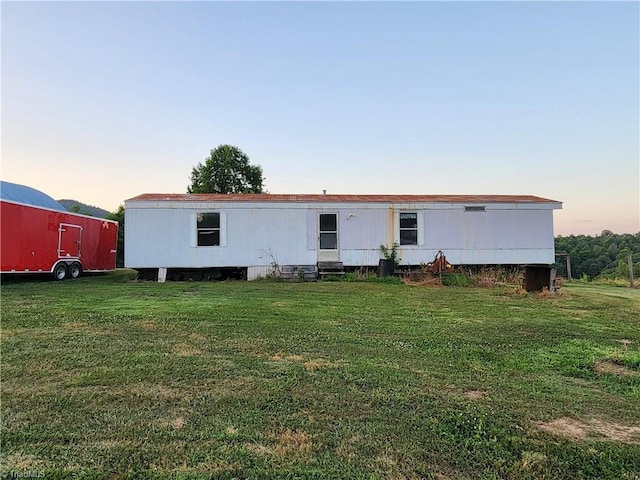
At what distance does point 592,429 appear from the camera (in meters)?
2.44

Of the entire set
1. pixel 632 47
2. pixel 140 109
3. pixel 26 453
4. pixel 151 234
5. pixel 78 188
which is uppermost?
pixel 632 47

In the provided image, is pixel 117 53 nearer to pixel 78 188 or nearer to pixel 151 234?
pixel 151 234

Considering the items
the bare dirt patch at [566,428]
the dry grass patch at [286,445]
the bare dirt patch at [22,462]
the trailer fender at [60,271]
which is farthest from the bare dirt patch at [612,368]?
the trailer fender at [60,271]

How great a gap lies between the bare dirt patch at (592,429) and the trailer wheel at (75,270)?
538 inches

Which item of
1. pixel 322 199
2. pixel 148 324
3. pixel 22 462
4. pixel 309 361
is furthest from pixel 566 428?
pixel 322 199

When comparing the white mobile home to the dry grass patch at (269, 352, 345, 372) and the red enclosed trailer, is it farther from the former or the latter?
the dry grass patch at (269, 352, 345, 372)

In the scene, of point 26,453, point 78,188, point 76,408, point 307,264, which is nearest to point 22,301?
point 76,408

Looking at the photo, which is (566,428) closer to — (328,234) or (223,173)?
(328,234)

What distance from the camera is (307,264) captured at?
12.3 metres

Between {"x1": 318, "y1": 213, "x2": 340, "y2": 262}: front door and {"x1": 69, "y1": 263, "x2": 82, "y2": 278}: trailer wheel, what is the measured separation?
7962 millimetres

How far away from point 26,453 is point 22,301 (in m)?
6.39

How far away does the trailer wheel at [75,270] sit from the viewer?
12386 mm

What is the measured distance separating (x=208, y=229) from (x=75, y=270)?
4.75 meters

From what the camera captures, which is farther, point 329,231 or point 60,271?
point 329,231
